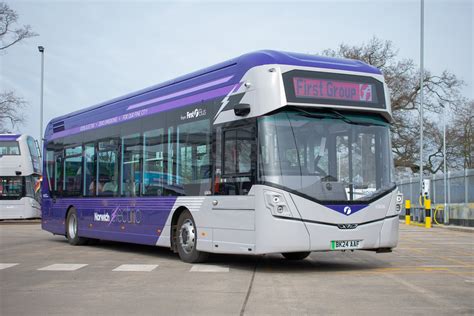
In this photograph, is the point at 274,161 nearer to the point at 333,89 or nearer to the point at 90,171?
the point at 333,89

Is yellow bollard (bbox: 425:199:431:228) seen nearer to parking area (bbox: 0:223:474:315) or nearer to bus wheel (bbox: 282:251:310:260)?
parking area (bbox: 0:223:474:315)

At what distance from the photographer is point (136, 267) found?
1275cm

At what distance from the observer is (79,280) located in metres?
10.7

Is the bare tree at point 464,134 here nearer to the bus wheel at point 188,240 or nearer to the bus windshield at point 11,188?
the bus windshield at point 11,188

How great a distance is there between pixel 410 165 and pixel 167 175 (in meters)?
38.4

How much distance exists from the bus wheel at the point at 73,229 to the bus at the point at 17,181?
1718cm

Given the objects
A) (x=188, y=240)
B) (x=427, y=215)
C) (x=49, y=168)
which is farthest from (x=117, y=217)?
(x=427, y=215)

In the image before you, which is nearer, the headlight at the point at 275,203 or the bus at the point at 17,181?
the headlight at the point at 275,203

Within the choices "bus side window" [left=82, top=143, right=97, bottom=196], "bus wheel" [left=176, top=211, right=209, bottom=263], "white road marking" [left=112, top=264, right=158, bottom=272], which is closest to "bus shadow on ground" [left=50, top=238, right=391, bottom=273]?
"bus wheel" [left=176, top=211, right=209, bottom=263]

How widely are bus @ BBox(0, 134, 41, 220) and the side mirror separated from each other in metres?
25.8

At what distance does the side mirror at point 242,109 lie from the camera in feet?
38.5

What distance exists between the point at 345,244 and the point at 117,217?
255 inches

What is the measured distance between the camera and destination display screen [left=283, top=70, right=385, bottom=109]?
38.3 feet

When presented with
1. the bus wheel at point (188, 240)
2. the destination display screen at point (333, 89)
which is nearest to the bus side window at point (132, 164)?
the bus wheel at point (188, 240)
